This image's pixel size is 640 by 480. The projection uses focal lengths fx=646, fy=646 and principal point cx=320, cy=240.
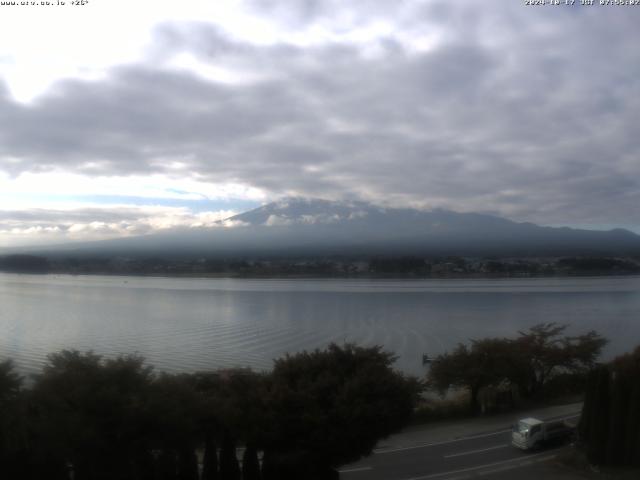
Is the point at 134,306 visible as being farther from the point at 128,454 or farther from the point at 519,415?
the point at 128,454

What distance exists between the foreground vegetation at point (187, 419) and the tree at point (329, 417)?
0.01 metres

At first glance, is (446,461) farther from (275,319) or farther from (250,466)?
(275,319)

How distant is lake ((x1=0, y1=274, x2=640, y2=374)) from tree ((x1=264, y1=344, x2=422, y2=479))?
11829mm

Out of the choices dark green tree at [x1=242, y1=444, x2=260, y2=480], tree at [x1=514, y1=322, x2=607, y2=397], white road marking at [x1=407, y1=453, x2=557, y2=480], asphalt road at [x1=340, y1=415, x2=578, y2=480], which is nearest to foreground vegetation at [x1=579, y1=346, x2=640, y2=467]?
white road marking at [x1=407, y1=453, x2=557, y2=480]

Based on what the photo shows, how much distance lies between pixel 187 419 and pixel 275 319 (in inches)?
1080

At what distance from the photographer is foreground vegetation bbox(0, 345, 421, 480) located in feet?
21.9

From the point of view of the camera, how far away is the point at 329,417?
25.1 feet

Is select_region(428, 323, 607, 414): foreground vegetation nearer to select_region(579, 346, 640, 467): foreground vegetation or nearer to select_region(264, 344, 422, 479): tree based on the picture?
select_region(579, 346, 640, 467): foreground vegetation

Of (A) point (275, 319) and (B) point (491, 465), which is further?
(A) point (275, 319)

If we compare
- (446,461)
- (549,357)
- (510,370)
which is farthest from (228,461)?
(549,357)

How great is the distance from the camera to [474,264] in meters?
79.9

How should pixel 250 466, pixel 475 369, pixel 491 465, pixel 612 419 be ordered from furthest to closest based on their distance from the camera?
pixel 475 369 < pixel 491 465 < pixel 612 419 < pixel 250 466

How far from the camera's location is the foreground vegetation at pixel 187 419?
6.67 m

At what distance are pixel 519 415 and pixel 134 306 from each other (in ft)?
106
